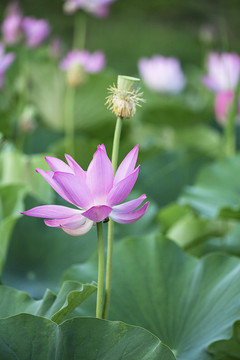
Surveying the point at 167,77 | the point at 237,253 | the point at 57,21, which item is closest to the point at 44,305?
the point at 237,253

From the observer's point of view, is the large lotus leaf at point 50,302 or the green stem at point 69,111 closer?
the large lotus leaf at point 50,302

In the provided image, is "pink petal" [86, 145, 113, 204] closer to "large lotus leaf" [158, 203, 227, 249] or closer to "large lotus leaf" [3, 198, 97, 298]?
"large lotus leaf" [3, 198, 97, 298]

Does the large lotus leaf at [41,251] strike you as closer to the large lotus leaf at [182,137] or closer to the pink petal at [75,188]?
the pink petal at [75,188]

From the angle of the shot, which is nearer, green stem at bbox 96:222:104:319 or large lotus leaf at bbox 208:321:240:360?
green stem at bbox 96:222:104:319

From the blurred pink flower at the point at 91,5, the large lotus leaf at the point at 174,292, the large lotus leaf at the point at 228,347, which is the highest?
the blurred pink flower at the point at 91,5

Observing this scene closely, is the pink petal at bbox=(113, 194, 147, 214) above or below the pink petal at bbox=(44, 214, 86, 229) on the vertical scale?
above

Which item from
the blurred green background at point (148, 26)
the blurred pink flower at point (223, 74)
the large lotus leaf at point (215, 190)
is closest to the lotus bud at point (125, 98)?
the large lotus leaf at point (215, 190)

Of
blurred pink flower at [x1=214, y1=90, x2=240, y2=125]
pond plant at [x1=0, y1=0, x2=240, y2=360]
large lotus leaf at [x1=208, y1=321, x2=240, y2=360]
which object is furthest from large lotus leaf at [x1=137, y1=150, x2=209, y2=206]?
large lotus leaf at [x1=208, y1=321, x2=240, y2=360]

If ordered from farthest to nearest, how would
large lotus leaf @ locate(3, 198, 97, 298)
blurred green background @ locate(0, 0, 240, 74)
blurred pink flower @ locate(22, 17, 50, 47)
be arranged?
blurred green background @ locate(0, 0, 240, 74)
blurred pink flower @ locate(22, 17, 50, 47)
large lotus leaf @ locate(3, 198, 97, 298)
